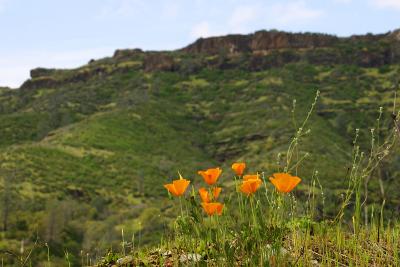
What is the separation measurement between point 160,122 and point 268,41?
205ft

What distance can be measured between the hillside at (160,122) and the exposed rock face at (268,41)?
13.3 inches

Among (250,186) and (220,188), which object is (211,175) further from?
(250,186)

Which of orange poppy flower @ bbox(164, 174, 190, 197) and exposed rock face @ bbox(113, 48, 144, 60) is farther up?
exposed rock face @ bbox(113, 48, 144, 60)

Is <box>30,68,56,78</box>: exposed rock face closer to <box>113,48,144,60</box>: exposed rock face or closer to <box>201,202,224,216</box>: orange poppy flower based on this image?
<box>113,48,144,60</box>: exposed rock face

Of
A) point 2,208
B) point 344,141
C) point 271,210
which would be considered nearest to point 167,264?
point 271,210

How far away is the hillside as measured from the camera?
2340 inches

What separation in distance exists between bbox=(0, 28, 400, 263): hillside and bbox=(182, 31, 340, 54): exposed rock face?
337 millimetres

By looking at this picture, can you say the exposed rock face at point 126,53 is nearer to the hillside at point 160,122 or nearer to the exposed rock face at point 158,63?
the hillside at point 160,122

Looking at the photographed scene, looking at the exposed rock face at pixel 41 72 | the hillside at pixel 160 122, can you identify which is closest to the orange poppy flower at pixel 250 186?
the hillside at pixel 160 122

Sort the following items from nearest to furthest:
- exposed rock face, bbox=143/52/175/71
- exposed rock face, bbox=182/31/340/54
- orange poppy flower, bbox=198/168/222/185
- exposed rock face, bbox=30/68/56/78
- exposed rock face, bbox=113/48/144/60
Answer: orange poppy flower, bbox=198/168/222/185 → exposed rock face, bbox=143/52/175/71 → exposed rock face, bbox=182/31/340/54 → exposed rock face, bbox=30/68/56/78 → exposed rock face, bbox=113/48/144/60

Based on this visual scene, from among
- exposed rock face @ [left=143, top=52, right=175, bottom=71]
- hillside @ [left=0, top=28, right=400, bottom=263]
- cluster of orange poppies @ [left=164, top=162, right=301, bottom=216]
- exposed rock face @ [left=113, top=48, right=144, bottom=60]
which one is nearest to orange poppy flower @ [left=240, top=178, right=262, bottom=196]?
cluster of orange poppies @ [left=164, top=162, right=301, bottom=216]

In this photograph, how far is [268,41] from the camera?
155500mm

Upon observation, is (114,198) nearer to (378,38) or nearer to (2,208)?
(2,208)

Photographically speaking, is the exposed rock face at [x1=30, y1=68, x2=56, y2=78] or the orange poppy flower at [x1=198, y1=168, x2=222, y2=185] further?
the exposed rock face at [x1=30, y1=68, x2=56, y2=78]
